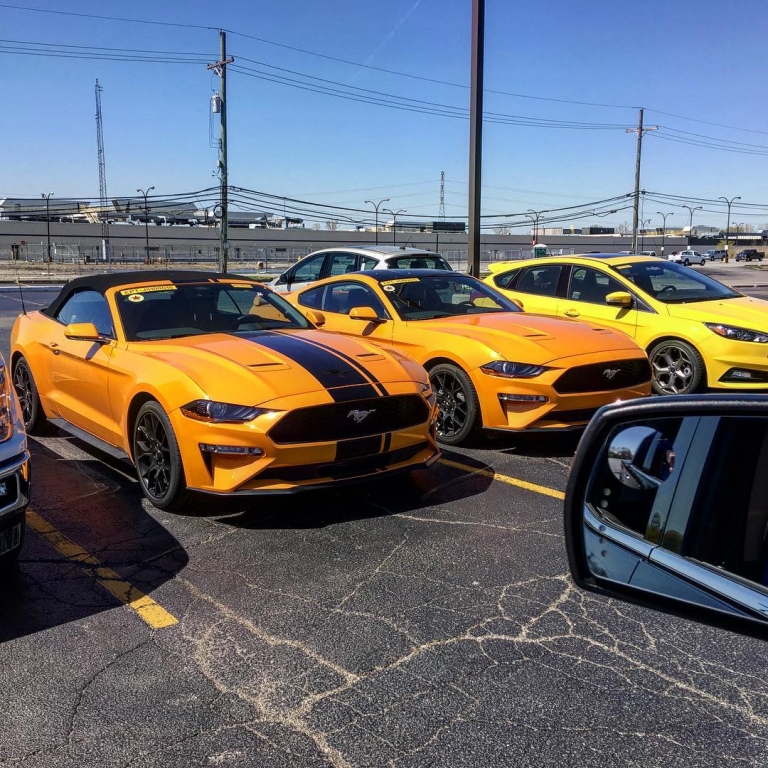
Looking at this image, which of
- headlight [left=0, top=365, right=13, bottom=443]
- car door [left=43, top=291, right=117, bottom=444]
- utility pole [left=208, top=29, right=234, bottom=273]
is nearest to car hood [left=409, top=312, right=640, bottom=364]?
car door [left=43, top=291, right=117, bottom=444]

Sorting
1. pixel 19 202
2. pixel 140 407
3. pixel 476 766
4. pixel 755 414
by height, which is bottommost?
pixel 476 766

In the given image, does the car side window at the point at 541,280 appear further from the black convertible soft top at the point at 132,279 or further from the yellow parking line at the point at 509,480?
the black convertible soft top at the point at 132,279

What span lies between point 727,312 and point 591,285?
5.42ft

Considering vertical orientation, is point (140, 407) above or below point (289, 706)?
above

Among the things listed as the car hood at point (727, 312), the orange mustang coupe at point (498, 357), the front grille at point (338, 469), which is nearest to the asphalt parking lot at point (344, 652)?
the front grille at point (338, 469)

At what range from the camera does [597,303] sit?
970cm

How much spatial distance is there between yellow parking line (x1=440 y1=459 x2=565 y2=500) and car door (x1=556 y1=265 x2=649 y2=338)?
376cm

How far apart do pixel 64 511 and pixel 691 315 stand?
679cm

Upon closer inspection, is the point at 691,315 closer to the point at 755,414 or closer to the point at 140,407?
the point at 140,407

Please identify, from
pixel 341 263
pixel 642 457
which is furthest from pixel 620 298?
pixel 642 457

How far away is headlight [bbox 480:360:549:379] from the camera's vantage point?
632 centimetres

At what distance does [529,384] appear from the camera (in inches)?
247

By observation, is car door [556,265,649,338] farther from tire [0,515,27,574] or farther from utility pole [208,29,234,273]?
utility pole [208,29,234,273]

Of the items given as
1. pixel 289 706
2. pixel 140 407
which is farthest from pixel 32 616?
pixel 140 407
